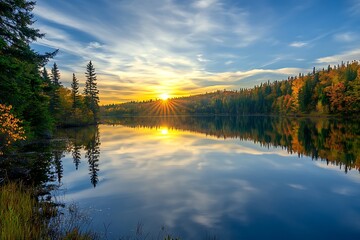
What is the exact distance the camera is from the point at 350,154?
25641 millimetres

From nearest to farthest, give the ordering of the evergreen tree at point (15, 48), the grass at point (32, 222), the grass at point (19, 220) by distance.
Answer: the grass at point (19, 220) < the grass at point (32, 222) < the evergreen tree at point (15, 48)

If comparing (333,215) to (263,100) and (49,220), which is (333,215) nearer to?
(49,220)

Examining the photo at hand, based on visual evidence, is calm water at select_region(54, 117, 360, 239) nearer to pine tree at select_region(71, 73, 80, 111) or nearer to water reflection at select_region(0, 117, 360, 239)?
water reflection at select_region(0, 117, 360, 239)

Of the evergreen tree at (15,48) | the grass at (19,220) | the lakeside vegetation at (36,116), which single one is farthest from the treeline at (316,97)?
the grass at (19,220)

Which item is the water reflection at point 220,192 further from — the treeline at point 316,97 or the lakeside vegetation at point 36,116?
the treeline at point 316,97

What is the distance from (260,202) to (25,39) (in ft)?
73.0

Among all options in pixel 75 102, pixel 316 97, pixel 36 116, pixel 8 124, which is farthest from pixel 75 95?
pixel 316 97

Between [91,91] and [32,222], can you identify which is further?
[91,91]

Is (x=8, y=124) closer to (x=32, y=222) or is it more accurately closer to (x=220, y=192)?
(x=32, y=222)

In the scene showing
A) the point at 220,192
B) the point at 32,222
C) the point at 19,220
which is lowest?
the point at 220,192

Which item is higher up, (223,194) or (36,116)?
(36,116)

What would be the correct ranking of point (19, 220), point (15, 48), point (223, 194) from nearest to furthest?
point (19, 220), point (223, 194), point (15, 48)

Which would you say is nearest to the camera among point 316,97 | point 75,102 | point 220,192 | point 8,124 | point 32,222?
point 32,222

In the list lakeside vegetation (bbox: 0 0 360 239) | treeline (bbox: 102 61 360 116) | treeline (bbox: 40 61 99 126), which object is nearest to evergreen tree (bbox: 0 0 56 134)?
lakeside vegetation (bbox: 0 0 360 239)
